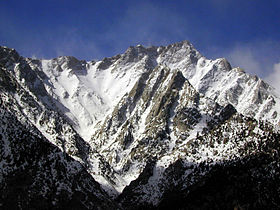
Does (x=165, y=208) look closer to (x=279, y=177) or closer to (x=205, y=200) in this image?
(x=205, y=200)

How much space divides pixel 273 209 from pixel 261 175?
23775 millimetres

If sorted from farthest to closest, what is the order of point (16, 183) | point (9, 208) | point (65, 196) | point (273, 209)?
point (65, 196) < point (16, 183) < point (9, 208) < point (273, 209)

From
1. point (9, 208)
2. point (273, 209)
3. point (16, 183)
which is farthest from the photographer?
point (16, 183)

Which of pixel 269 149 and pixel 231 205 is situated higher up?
pixel 269 149

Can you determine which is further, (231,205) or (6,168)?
A: (6,168)

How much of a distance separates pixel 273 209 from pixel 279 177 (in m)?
A: 22.2

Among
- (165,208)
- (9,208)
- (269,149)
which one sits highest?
(269,149)

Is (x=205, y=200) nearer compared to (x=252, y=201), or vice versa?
A: (x=252, y=201)

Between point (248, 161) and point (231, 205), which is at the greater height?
point (248, 161)

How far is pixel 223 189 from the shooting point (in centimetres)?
17750

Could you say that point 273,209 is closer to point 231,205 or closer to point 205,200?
point 231,205

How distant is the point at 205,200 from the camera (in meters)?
178

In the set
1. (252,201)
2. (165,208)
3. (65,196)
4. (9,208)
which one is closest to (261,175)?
(252,201)

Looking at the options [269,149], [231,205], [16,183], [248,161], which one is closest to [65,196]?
[16,183]
